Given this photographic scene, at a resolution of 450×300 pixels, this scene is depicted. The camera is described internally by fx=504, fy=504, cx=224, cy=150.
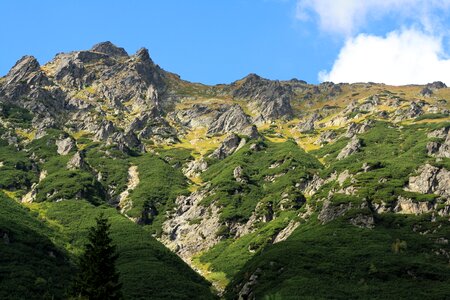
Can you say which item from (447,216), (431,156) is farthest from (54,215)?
(431,156)

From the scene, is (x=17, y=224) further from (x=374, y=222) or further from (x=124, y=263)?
(x=374, y=222)

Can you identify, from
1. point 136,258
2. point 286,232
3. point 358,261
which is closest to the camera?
point 358,261

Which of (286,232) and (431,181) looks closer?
(286,232)

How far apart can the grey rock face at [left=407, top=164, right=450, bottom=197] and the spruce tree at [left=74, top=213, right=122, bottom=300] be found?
12667cm

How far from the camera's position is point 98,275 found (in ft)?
188

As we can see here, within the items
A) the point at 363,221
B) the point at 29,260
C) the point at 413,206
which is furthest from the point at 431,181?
the point at 29,260

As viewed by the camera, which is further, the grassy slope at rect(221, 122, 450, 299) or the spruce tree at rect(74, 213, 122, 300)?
the grassy slope at rect(221, 122, 450, 299)

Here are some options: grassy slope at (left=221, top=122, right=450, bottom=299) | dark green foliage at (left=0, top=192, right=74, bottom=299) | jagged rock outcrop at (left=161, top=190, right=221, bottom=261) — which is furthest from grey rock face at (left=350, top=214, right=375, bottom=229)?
dark green foliage at (left=0, top=192, right=74, bottom=299)

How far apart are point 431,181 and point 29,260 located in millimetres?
122225

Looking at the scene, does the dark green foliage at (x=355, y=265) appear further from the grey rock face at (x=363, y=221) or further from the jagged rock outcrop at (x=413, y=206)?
the jagged rock outcrop at (x=413, y=206)

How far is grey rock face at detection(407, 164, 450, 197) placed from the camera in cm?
15938

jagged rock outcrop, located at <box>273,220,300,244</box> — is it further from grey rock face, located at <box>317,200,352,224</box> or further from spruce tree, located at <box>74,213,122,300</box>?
spruce tree, located at <box>74,213,122,300</box>

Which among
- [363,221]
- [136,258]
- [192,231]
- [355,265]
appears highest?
[192,231]

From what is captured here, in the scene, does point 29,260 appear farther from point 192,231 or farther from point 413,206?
point 413,206
